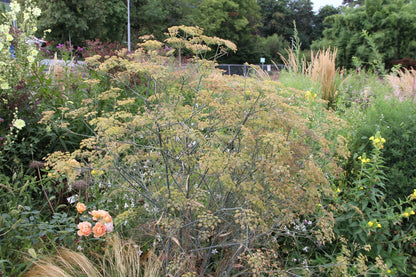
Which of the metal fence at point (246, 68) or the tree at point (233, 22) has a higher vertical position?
the tree at point (233, 22)

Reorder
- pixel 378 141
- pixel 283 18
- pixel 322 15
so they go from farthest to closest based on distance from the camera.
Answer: pixel 322 15 → pixel 283 18 → pixel 378 141

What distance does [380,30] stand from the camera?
19469 mm

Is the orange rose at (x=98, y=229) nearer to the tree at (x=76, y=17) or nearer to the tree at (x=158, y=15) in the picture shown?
the tree at (x=76, y=17)

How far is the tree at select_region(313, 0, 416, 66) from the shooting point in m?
18.7

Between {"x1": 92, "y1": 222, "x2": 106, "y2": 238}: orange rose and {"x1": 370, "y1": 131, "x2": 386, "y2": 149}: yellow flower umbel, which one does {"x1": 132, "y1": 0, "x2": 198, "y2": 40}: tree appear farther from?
{"x1": 92, "y1": 222, "x2": 106, "y2": 238}: orange rose

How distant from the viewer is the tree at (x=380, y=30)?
18.7m

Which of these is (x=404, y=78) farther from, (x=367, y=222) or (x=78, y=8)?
(x=78, y=8)

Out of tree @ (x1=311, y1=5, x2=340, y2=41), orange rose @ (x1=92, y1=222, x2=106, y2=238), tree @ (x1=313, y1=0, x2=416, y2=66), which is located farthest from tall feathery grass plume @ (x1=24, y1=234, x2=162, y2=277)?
tree @ (x1=311, y1=5, x2=340, y2=41)

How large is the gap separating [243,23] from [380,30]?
1921 centimetres

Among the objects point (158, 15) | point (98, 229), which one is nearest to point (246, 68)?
point (98, 229)

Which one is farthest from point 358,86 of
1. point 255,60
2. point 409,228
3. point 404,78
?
point 255,60

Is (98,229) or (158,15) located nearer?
(98,229)

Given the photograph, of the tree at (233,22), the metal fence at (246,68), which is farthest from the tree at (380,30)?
the tree at (233,22)

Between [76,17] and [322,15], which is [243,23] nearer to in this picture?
[76,17]
